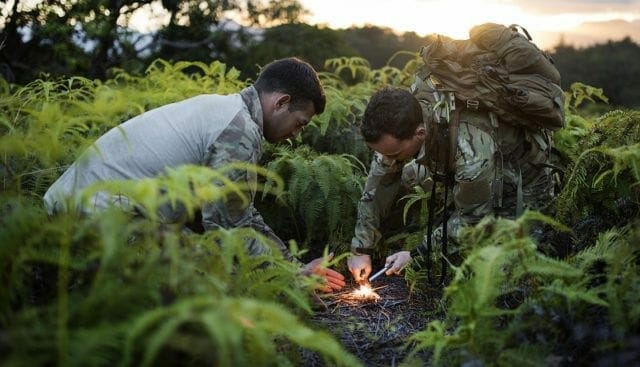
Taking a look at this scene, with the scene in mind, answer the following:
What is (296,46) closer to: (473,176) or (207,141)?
(473,176)

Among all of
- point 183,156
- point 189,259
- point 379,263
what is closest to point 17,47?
point 183,156

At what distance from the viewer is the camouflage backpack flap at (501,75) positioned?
4625mm

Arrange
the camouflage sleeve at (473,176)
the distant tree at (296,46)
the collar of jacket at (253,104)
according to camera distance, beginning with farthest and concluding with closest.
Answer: the distant tree at (296,46) → the camouflage sleeve at (473,176) → the collar of jacket at (253,104)

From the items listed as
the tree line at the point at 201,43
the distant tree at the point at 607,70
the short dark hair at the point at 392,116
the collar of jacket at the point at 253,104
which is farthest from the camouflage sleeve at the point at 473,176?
the distant tree at the point at 607,70

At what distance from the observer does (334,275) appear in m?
4.65

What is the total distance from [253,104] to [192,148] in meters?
0.60

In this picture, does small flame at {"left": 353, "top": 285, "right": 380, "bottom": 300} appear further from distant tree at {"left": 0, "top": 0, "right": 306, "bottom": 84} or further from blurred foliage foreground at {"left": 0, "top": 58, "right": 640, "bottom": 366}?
distant tree at {"left": 0, "top": 0, "right": 306, "bottom": 84}

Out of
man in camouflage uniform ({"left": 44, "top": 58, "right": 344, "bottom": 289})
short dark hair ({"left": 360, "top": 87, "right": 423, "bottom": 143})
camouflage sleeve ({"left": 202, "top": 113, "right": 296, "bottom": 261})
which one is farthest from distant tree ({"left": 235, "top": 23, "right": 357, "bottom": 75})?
camouflage sleeve ({"left": 202, "top": 113, "right": 296, "bottom": 261})

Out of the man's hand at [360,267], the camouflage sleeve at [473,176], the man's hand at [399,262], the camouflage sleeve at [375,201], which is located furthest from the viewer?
the camouflage sleeve at [375,201]

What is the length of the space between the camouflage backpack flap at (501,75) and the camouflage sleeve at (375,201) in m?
0.90

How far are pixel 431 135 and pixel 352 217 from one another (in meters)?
1.40

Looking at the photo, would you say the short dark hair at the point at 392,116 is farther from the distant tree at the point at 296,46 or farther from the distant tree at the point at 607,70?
the distant tree at the point at 607,70

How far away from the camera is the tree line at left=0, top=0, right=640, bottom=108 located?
841cm

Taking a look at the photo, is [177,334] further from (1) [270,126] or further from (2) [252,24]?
(2) [252,24]
